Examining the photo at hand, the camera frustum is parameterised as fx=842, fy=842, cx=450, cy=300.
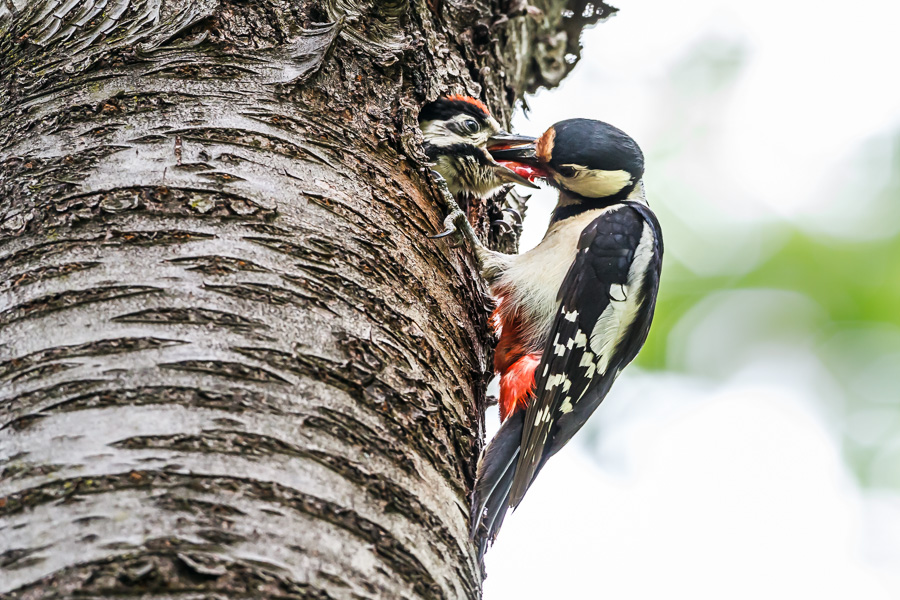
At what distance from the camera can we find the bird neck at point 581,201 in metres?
3.11

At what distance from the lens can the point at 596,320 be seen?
2760mm

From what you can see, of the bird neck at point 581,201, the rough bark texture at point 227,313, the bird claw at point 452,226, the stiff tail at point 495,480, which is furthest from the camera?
the bird neck at point 581,201

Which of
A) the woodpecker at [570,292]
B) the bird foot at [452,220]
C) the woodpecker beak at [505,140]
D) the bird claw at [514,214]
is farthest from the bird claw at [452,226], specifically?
the bird claw at [514,214]

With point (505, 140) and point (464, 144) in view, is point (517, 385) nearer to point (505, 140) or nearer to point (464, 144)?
point (464, 144)

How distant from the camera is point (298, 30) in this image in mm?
2021

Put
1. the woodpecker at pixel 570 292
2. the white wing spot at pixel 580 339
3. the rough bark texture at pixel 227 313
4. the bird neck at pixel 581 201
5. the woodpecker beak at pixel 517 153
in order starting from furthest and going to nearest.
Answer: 1. the bird neck at pixel 581 201
2. the woodpecker beak at pixel 517 153
3. the white wing spot at pixel 580 339
4. the woodpecker at pixel 570 292
5. the rough bark texture at pixel 227 313

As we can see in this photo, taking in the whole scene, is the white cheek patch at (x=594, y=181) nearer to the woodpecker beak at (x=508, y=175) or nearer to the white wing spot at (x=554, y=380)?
the woodpecker beak at (x=508, y=175)

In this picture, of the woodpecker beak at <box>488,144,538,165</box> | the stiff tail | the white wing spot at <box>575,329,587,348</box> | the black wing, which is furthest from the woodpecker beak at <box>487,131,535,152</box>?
the stiff tail

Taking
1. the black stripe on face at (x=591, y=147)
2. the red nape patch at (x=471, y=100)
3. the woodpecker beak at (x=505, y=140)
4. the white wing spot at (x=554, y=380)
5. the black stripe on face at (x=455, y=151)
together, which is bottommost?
the white wing spot at (x=554, y=380)

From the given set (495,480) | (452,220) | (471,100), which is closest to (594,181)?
(471,100)

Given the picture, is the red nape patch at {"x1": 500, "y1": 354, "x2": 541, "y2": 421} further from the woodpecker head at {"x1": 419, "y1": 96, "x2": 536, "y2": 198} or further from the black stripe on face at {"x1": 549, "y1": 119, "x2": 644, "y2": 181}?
the black stripe on face at {"x1": 549, "y1": 119, "x2": 644, "y2": 181}

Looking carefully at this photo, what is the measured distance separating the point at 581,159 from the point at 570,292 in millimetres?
537

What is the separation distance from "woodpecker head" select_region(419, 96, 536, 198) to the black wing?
1.20ft

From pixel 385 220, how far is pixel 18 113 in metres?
0.83
